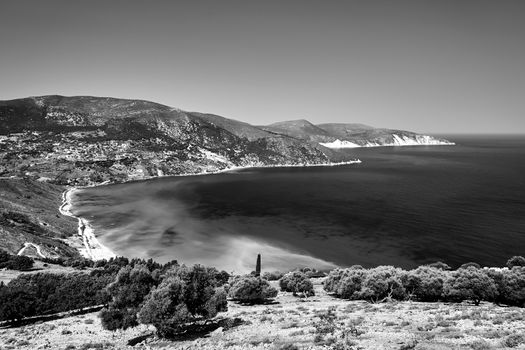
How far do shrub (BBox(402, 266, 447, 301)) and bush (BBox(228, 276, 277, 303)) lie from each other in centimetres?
1703

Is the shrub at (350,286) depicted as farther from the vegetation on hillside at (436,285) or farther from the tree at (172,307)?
the tree at (172,307)

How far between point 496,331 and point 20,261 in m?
67.1

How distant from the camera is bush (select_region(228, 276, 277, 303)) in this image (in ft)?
135

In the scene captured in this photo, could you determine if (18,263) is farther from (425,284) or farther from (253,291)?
(425,284)

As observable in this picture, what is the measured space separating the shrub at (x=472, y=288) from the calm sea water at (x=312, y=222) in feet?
119

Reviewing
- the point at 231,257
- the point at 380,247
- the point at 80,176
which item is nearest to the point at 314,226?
the point at 380,247

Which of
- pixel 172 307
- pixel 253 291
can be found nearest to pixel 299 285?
pixel 253 291

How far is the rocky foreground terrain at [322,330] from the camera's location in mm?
21578

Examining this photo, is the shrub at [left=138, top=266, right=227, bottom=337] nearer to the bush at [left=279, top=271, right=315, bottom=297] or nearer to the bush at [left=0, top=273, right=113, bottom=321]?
the bush at [left=0, top=273, right=113, bottom=321]

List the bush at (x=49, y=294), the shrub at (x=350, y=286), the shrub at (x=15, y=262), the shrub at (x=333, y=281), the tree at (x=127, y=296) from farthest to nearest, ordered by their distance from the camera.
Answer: the shrub at (x=15, y=262) → the shrub at (x=333, y=281) → the shrub at (x=350, y=286) → the bush at (x=49, y=294) → the tree at (x=127, y=296)

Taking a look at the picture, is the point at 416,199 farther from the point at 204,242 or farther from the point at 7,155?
the point at 7,155

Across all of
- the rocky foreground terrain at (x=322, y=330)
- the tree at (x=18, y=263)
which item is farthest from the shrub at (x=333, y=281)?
the tree at (x=18, y=263)

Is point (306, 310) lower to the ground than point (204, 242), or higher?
higher

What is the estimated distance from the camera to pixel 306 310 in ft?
113
